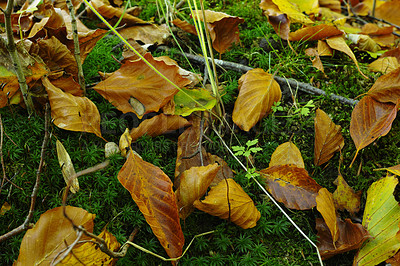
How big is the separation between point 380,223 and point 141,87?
1.44 meters

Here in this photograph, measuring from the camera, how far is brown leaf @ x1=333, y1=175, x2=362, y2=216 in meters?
1.75

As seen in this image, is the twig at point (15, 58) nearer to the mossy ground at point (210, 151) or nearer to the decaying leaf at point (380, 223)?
the mossy ground at point (210, 151)

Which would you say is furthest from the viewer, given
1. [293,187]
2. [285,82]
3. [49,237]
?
[285,82]

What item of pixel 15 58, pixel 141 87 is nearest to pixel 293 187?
pixel 141 87

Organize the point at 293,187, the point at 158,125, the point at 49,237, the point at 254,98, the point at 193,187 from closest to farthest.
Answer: the point at 49,237 → the point at 193,187 → the point at 293,187 → the point at 158,125 → the point at 254,98

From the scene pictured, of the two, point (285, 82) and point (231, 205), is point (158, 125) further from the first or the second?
point (285, 82)

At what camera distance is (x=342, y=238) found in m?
1.64

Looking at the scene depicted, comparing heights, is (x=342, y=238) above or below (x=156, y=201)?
below

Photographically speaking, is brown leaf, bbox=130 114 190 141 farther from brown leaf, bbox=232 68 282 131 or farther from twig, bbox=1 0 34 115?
twig, bbox=1 0 34 115

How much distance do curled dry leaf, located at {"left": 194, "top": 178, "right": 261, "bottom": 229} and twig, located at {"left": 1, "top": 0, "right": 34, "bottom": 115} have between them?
1.04m

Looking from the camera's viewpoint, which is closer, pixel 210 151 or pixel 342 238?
pixel 342 238

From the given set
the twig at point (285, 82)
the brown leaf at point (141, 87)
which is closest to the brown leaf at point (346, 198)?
the twig at point (285, 82)

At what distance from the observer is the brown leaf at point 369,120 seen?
183cm

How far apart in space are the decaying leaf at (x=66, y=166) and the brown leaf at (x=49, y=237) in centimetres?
22
